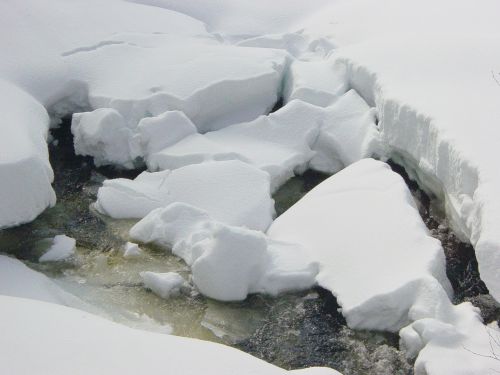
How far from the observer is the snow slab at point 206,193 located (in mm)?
5582

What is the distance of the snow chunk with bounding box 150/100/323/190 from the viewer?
6.21 meters

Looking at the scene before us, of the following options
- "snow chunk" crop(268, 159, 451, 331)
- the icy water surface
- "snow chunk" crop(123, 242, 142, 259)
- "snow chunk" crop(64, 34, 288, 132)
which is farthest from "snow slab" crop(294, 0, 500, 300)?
"snow chunk" crop(123, 242, 142, 259)

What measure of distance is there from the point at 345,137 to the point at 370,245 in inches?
73.8

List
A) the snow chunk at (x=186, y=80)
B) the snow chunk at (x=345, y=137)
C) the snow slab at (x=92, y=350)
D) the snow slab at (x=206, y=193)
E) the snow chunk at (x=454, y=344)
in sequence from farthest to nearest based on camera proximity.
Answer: the snow chunk at (x=186, y=80) < the snow chunk at (x=345, y=137) < the snow slab at (x=206, y=193) < the snow chunk at (x=454, y=344) < the snow slab at (x=92, y=350)

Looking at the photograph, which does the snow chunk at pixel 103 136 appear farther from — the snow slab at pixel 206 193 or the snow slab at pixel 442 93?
the snow slab at pixel 442 93

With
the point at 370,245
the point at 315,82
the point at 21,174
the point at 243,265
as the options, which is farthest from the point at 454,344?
the point at 315,82

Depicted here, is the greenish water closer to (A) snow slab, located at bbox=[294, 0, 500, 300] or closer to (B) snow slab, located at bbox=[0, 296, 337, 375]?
(B) snow slab, located at bbox=[0, 296, 337, 375]

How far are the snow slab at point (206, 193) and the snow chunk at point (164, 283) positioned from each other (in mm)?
832

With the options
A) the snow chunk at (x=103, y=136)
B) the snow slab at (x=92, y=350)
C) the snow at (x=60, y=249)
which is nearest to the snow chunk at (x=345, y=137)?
the snow chunk at (x=103, y=136)

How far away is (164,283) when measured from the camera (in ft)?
15.7

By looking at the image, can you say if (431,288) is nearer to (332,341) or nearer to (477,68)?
(332,341)

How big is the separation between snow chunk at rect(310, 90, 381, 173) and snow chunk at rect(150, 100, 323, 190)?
119 millimetres

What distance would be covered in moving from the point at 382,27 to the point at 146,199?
13.9ft

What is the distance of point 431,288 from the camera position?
4340 millimetres
